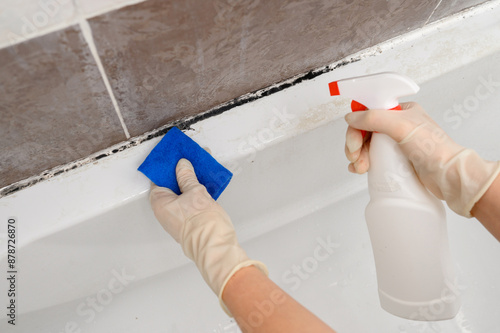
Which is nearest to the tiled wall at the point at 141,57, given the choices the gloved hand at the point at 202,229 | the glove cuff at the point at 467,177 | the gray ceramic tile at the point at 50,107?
the gray ceramic tile at the point at 50,107

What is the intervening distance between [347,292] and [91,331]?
0.59m

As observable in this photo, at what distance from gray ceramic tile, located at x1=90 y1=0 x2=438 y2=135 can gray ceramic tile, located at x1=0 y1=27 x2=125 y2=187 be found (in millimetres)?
28

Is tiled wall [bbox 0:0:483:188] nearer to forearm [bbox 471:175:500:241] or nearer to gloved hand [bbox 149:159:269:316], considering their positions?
gloved hand [bbox 149:159:269:316]

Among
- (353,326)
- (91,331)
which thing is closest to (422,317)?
(353,326)

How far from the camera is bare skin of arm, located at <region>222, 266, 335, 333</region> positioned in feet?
1.61

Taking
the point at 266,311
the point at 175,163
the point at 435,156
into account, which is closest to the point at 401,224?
the point at 435,156

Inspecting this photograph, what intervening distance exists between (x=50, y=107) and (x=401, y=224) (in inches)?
20.1

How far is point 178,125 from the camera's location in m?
0.68

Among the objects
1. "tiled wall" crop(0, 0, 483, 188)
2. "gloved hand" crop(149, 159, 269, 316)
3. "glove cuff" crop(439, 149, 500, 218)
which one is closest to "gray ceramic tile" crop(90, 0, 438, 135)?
"tiled wall" crop(0, 0, 483, 188)

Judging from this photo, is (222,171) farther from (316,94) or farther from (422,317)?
(422,317)

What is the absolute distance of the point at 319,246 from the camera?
1.00m

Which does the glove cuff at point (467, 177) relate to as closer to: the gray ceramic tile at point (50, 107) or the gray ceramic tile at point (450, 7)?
the gray ceramic tile at point (450, 7)

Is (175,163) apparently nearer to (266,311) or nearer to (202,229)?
(202,229)

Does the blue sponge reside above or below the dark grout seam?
below
